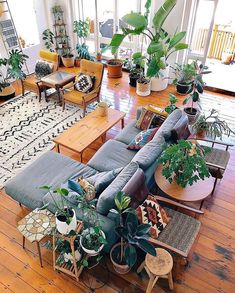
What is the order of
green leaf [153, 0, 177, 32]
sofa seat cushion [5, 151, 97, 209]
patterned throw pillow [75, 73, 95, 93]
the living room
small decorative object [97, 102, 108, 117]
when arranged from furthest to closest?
1. patterned throw pillow [75, 73, 95, 93]
2. green leaf [153, 0, 177, 32]
3. small decorative object [97, 102, 108, 117]
4. sofa seat cushion [5, 151, 97, 209]
5. the living room

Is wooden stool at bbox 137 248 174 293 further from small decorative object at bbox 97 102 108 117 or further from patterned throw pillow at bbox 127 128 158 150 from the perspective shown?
small decorative object at bbox 97 102 108 117

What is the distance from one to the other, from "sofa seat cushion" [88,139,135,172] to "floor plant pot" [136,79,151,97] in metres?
2.60

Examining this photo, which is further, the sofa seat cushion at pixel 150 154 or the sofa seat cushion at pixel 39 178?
the sofa seat cushion at pixel 39 178

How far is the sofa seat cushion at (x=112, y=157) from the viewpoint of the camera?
12.7ft

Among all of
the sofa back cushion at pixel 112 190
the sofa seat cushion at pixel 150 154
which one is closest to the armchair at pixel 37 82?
the sofa seat cushion at pixel 150 154

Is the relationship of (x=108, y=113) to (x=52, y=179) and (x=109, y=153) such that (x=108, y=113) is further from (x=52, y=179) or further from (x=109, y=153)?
(x=52, y=179)

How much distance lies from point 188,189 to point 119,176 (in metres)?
0.87

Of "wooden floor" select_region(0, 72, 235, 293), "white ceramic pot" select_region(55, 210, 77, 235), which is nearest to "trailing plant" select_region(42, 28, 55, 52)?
"wooden floor" select_region(0, 72, 235, 293)

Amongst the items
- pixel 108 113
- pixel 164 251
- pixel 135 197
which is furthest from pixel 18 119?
pixel 164 251

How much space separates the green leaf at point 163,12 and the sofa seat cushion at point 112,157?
2.90 meters

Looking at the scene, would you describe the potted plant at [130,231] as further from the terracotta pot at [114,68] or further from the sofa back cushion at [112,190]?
the terracotta pot at [114,68]

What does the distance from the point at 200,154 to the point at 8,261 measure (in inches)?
99.3

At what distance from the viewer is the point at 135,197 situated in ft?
9.61

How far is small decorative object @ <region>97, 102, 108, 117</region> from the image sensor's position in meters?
4.93
